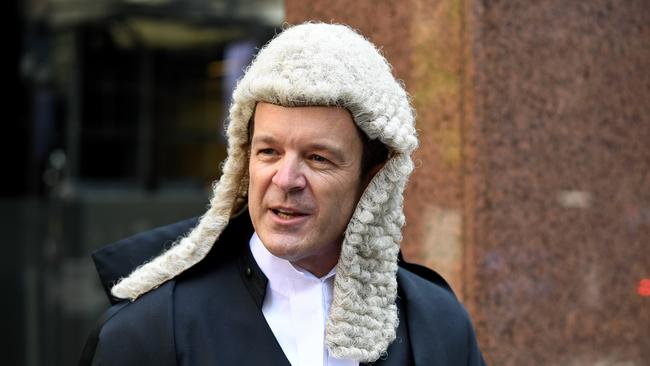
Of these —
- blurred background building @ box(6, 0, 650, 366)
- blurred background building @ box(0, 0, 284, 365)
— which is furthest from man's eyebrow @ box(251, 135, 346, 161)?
blurred background building @ box(0, 0, 284, 365)

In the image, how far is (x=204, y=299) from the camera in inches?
97.1

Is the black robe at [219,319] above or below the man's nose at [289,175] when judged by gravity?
below

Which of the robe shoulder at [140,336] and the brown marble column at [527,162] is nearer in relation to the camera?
the robe shoulder at [140,336]

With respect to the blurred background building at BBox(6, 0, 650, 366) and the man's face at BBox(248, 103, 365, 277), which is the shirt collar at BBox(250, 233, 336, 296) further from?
the blurred background building at BBox(6, 0, 650, 366)

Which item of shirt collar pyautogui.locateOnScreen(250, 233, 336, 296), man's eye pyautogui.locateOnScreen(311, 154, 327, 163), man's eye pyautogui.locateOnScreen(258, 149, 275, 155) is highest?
man's eye pyautogui.locateOnScreen(258, 149, 275, 155)

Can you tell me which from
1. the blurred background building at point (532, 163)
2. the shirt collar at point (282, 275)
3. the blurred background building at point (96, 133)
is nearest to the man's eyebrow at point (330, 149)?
the shirt collar at point (282, 275)

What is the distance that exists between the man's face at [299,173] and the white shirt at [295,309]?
9cm

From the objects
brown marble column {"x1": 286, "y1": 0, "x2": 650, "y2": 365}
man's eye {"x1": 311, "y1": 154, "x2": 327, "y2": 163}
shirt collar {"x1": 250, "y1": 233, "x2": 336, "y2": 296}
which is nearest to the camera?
man's eye {"x1": 311, "y1": 154, "x2": 327, "y2": 163}

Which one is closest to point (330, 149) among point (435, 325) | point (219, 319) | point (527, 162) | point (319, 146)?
point (319, 146)

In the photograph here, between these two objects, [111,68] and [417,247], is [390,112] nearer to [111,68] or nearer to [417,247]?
[417,247]

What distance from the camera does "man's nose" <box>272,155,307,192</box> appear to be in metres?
2.35

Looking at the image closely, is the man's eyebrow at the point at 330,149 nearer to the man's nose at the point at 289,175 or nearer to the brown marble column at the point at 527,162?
the man's nose at the point at 289,175

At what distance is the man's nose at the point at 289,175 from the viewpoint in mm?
2354

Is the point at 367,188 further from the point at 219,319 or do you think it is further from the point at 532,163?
the point at 532,163
